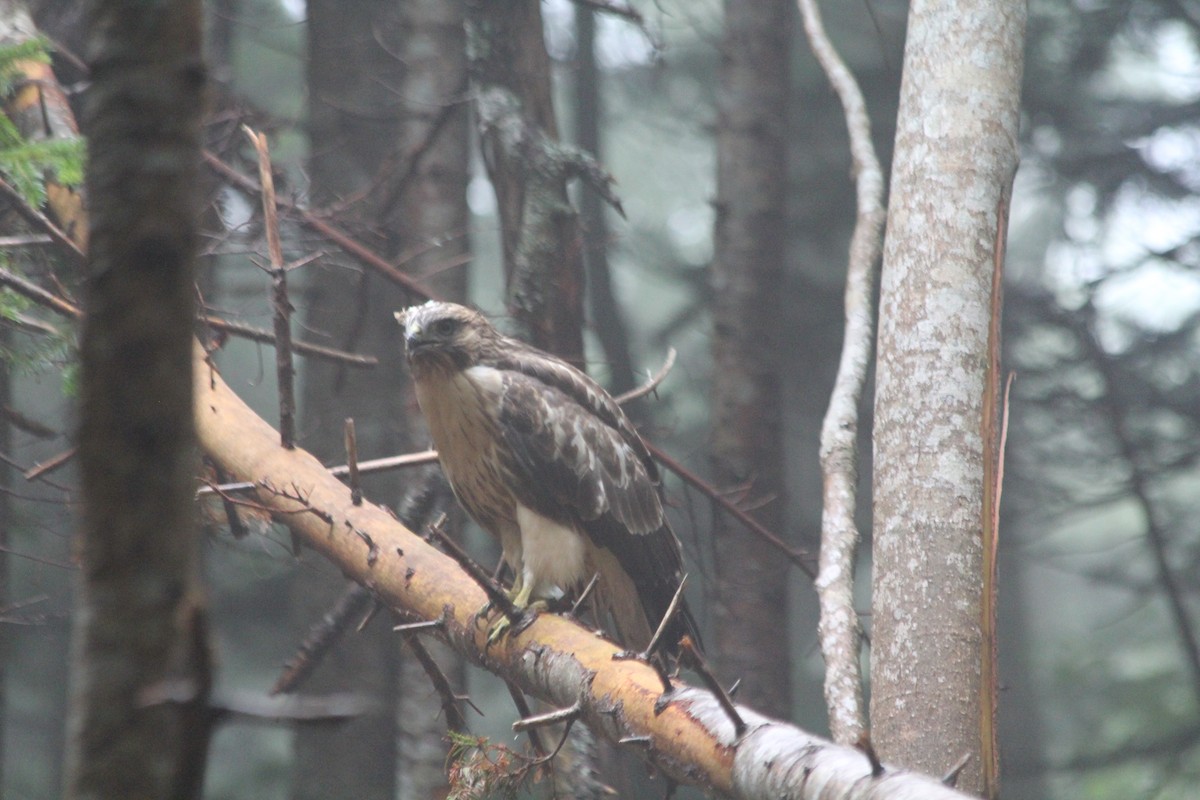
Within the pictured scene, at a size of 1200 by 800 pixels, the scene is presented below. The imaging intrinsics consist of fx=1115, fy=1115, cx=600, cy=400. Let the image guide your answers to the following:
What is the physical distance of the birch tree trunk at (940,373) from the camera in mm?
2291

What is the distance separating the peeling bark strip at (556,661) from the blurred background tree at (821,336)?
2421mm

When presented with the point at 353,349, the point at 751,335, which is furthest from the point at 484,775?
the point at 751,335

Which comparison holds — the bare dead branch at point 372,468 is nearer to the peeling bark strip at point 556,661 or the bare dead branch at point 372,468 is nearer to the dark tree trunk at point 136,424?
the peeling bark strip at point 556,661

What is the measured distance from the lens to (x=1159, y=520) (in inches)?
252

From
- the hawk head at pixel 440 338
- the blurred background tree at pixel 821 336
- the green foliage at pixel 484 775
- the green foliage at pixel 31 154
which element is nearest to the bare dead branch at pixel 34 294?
the green foliage at pixel 31 154

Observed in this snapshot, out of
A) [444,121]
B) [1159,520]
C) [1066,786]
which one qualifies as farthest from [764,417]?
[1066,786]

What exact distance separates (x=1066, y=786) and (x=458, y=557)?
5922 millimetres

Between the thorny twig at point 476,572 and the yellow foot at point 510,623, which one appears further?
the yellow foot at point 510,623

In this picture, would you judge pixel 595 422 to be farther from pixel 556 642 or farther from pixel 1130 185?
pixel 1130 185

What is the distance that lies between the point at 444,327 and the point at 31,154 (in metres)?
1.19

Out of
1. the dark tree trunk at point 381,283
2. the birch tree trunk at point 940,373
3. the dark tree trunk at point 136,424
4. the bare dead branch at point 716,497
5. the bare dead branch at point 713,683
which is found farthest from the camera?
the dark tree trunk at point 381,283

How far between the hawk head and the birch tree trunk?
1.24m

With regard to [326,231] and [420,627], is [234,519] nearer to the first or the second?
[420,627]

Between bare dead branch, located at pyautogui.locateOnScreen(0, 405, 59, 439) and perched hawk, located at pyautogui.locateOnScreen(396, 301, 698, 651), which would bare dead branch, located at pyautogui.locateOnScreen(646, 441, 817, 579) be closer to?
perched hawk, located at pyautogui.locateOnScreen(396, 301, 698, 651)
